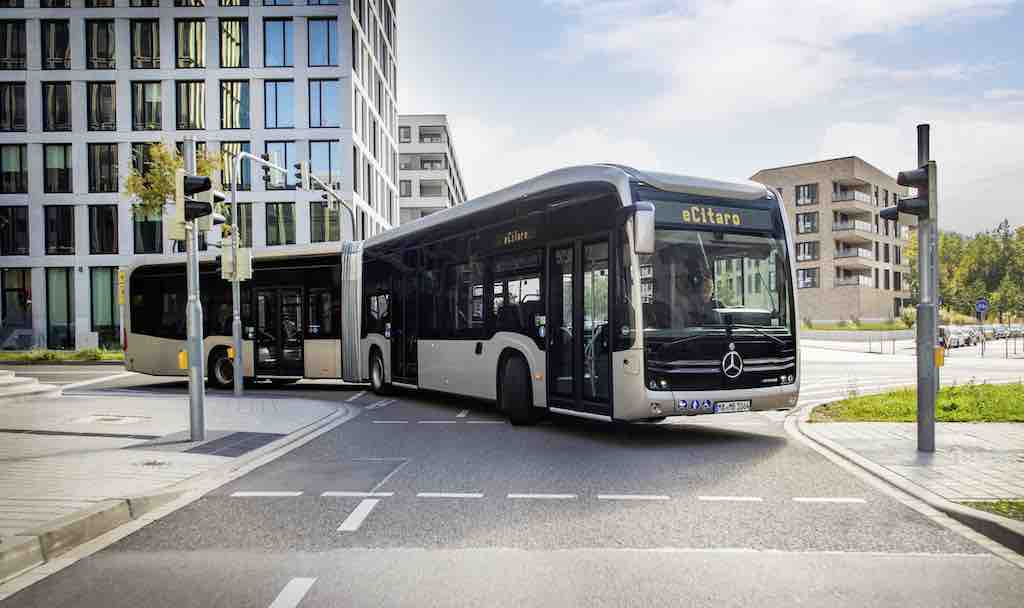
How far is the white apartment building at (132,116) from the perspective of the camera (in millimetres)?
45500

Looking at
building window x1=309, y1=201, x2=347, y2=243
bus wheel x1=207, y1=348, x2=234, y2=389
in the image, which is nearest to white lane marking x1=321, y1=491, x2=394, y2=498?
bus wheel x1=207, y1=348, x2=234, y2=389

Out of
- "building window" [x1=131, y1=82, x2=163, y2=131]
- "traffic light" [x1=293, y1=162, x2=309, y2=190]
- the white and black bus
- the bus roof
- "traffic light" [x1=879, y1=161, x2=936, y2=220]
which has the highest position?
"building window" [x1=131, y1=82, x2=163, y2=131]

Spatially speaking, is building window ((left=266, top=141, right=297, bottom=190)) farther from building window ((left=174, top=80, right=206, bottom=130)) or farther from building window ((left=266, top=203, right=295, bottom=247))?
building window ((left=174, top=80, right=206, bottom=130))

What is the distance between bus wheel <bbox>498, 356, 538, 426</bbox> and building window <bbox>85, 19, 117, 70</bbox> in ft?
137

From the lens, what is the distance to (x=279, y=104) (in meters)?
46.3

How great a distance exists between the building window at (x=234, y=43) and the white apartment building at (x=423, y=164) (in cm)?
3252

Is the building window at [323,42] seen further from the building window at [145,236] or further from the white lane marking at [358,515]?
the white lane marking at [358,515]

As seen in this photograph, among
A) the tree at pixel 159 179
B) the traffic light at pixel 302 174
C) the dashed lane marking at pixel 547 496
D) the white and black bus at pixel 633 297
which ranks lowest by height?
the dashed lane marking at pixel 547 496

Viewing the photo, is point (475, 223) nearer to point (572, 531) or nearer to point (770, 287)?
point (770, 287)

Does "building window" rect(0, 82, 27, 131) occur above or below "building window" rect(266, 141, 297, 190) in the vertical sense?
above

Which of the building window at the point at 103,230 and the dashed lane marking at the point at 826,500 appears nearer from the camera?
the dashed lane marking at the point at 826,500

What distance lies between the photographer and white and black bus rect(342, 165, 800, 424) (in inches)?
382

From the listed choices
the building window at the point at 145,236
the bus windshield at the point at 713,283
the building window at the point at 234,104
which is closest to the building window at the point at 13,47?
the building window at the point at 145,236

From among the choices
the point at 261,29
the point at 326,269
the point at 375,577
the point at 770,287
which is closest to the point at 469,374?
the point at 770,287
